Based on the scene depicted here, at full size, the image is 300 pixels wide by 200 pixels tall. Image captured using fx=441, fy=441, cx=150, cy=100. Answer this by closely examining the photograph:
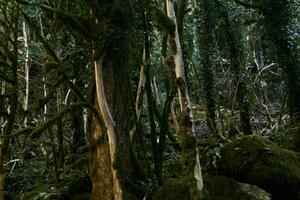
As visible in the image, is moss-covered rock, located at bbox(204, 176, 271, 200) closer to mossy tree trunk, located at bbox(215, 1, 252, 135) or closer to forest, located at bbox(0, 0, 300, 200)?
forest, located at bbox(0, 0, 300, 200)

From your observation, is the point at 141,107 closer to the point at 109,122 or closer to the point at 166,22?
the point at 109,122

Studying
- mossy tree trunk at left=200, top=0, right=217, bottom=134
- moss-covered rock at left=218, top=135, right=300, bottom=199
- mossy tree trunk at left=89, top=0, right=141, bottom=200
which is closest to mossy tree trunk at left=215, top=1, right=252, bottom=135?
mossy tree trunk at left=200, top=0, right=217, bottom=134

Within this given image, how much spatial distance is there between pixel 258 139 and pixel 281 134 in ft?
12.8

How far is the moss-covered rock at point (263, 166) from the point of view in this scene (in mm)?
7168

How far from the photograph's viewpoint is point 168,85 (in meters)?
8.61

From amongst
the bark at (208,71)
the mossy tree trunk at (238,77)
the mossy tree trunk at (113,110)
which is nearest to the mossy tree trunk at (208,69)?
the bark at (208,71)

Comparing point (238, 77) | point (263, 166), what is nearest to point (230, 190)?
point (263, 166)

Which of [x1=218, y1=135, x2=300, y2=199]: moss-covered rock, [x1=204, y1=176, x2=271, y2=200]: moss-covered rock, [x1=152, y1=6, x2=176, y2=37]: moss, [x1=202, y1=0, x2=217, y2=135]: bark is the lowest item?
[x1=204, y1=176, x2=271, y2=200]: moss-covered rock

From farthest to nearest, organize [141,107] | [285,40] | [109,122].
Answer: [285,40]
[141,107]
[109,122]

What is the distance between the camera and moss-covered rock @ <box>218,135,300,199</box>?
7.17 metres

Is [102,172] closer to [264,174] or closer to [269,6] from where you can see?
[264,174]

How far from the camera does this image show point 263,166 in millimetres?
7289

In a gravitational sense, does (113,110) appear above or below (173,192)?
above

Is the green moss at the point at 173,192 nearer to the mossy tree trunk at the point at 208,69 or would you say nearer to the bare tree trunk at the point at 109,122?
the bare tree trunk at the point at 109,122
